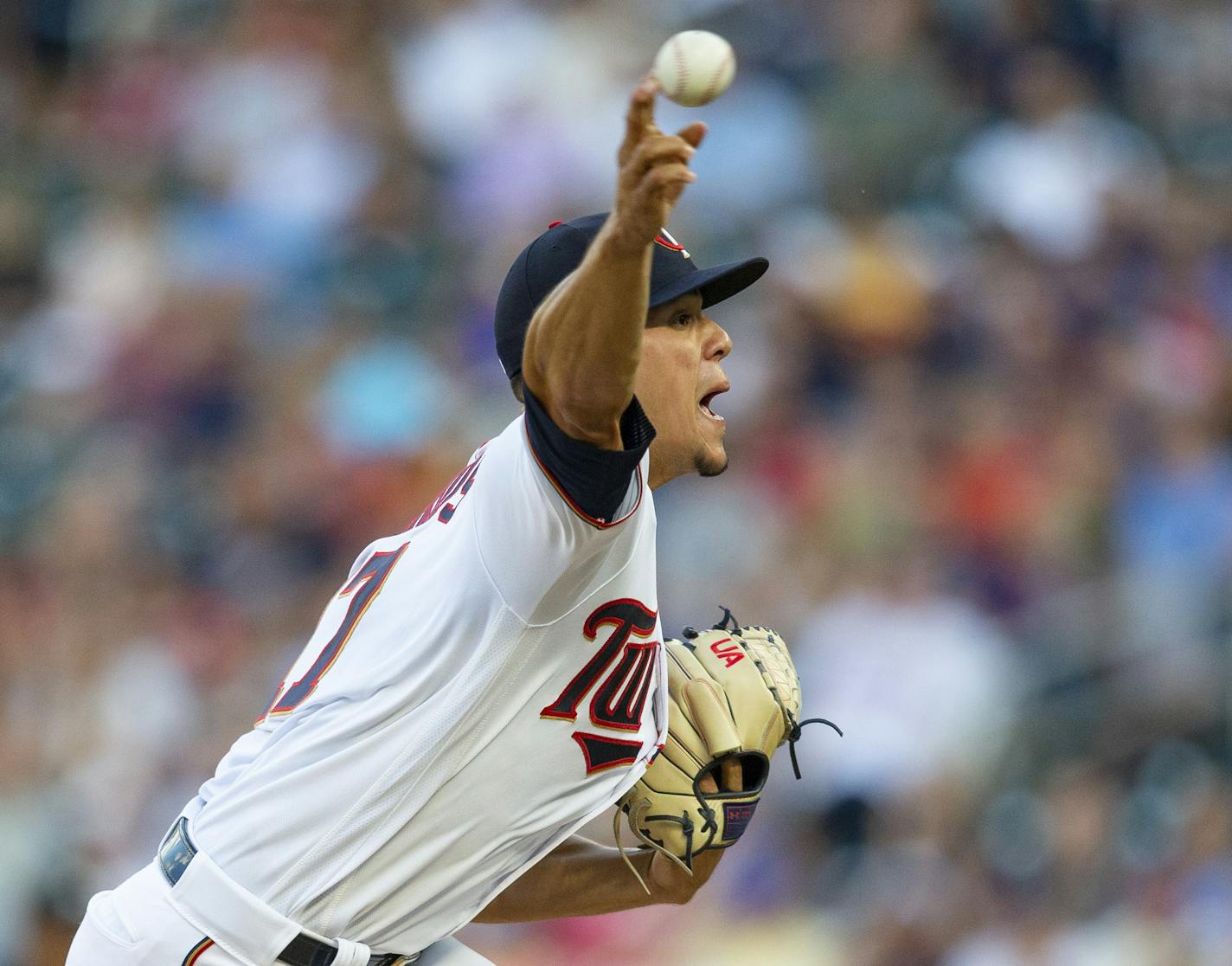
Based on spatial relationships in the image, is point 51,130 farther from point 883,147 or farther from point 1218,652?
point 1218,652

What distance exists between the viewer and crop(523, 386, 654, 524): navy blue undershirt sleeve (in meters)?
Answer: 2.00

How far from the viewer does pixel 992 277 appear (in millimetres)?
6473

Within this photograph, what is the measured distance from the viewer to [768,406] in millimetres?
6199

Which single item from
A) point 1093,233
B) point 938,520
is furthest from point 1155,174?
point 938,520

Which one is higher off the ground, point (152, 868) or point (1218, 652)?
point (152, 868)

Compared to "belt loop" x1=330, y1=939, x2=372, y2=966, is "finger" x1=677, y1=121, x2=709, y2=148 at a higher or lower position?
higher

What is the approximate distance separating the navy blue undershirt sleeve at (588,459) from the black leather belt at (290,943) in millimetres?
770

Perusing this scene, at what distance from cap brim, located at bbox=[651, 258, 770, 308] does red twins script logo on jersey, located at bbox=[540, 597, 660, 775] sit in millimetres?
496

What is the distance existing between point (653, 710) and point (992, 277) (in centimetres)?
427

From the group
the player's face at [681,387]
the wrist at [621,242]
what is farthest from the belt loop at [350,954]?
the wrist at [621,242]

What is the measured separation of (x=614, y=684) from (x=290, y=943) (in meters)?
0.59

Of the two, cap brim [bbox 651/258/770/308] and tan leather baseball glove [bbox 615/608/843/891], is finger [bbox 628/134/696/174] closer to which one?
cap brim [bbox 651/258/770/308]

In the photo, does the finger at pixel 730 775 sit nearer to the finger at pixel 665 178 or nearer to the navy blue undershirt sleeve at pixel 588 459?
the navy blue undershirt sleeve at pixel 588 459

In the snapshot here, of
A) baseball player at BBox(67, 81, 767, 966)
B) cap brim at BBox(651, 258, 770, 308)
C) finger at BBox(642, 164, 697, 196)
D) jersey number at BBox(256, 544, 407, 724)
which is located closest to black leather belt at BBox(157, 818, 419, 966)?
baseball player at BBox(67, 81, 767, 966)
